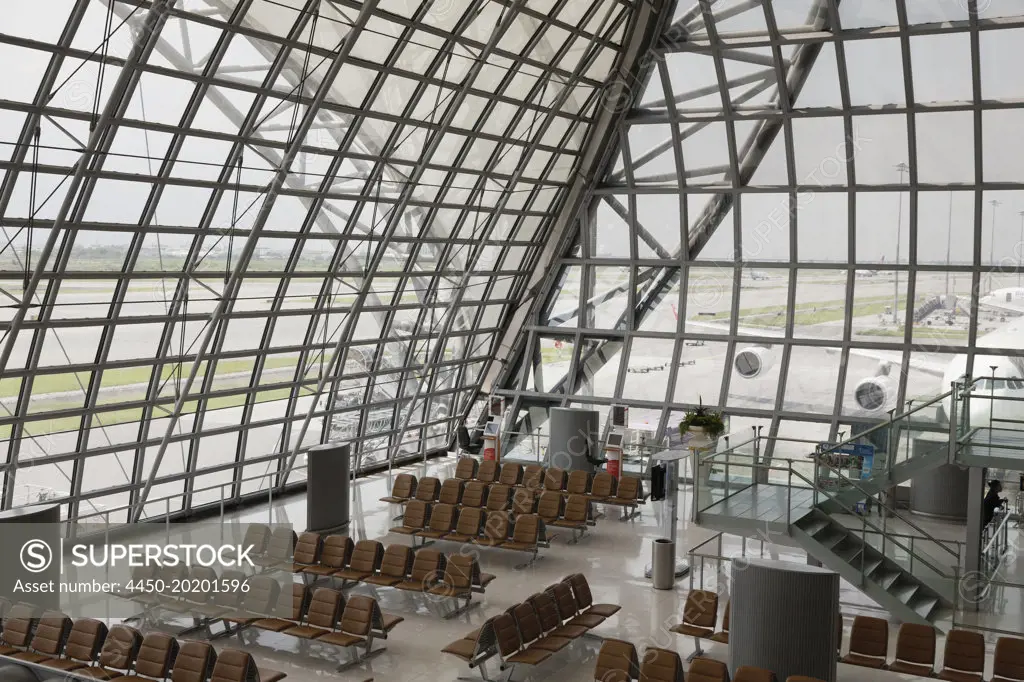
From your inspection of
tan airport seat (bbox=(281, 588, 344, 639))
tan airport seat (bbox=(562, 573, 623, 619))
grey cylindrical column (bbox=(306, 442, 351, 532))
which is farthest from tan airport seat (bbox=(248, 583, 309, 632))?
grey cylindrical column (bbox=(306, 442, 351, 532))

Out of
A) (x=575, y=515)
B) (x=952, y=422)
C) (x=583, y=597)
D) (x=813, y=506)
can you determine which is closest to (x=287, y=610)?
(x=583, y=597)

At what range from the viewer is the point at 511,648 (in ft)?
36.8

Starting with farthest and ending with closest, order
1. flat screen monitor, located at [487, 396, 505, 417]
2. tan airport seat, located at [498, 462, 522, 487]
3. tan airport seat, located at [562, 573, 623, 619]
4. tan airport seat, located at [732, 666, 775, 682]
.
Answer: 1. flat screen monitor, located at [487, 396, 505, 417]
2. tan airport seat, located at [498, 462, 522, 487]
3. tan airport seat, located at [562, 573, 623, 619]
4. tan airport seat, located at [732, 666, 775, 682]

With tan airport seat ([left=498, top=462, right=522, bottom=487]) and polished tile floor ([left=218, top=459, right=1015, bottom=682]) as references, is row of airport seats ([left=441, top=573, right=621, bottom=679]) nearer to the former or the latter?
polished tile floor ([left=218, top=459, right=1015, bottom=682])

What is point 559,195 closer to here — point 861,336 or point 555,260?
point 555,260

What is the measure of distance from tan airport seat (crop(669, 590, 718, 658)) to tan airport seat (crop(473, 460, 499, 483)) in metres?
8.48

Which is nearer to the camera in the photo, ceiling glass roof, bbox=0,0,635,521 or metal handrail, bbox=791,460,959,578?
metal handrail, bbox=791,460,959,578

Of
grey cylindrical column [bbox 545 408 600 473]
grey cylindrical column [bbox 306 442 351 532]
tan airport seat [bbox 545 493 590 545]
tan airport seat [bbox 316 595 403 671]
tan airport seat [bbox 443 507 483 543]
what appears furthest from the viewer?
grey cylindrical column [bbox 545 408 600 473]

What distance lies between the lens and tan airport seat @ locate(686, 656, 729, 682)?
31.7 feet

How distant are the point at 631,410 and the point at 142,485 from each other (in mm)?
11605

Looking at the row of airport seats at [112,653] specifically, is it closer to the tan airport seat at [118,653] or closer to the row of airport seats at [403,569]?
the tan airport seat at [118,653]

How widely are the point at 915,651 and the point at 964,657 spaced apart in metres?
0.52

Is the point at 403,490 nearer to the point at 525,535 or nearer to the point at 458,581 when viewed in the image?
the point at 525,535

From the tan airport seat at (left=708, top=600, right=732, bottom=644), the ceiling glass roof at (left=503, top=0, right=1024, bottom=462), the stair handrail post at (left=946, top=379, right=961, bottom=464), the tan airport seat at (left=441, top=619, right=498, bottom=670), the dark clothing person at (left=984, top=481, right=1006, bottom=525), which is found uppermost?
the ceiling glass roof at (left=503, top=0, right=1024, bottom=462)
